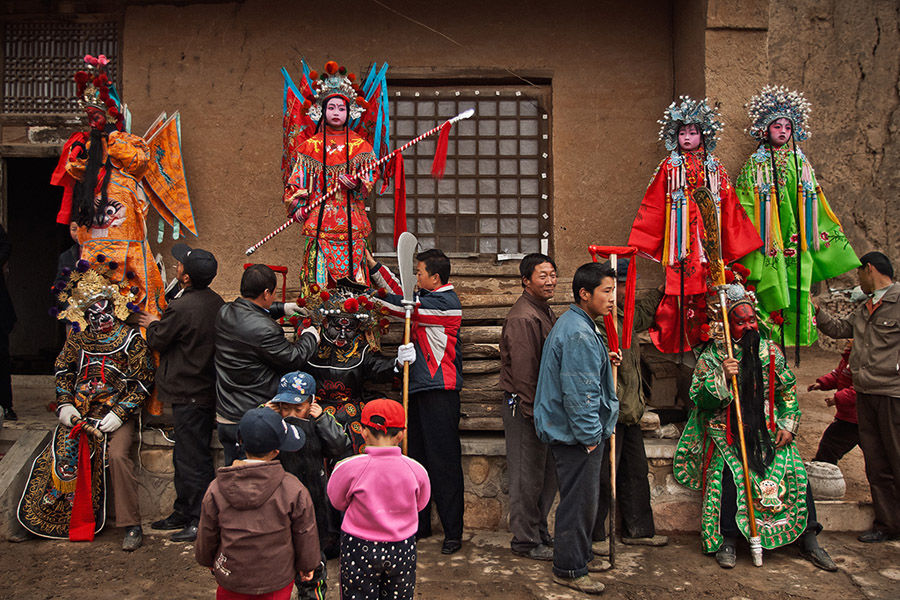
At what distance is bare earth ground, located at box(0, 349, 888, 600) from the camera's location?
4.27 m

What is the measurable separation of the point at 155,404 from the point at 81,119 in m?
3.39

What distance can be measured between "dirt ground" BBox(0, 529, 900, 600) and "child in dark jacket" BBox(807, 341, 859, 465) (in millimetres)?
791

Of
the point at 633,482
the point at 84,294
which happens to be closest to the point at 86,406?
the point at 84,294

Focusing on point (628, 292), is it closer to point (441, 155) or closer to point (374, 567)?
point (441, 155)

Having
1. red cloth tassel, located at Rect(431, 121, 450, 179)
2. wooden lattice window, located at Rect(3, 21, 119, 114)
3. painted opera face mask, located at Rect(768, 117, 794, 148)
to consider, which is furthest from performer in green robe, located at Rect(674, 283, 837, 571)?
wooden lattice window, located at Rect(3, 21, 119, 114)

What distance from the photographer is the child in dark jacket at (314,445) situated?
13.5 ft

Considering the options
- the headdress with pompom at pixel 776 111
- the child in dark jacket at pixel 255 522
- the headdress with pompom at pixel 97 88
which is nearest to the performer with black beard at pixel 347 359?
the child in dark jacket at pixel 255 522

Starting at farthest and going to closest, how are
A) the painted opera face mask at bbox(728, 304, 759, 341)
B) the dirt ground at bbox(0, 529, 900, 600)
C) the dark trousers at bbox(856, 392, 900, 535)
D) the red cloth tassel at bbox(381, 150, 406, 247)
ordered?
the red cloth tassel at bbox(381, 150, 406, 247) → the dark trousers at bbox(856, 392, 900, 535) → the painted opera face mask at bbox(728, 304, 759, 341) → the dirt ground at bbox(0, 529, 900, 600)

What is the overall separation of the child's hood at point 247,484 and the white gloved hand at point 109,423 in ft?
8.02

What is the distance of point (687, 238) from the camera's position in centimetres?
582

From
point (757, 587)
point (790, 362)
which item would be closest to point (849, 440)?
point (757, 587)

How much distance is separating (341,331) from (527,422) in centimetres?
144

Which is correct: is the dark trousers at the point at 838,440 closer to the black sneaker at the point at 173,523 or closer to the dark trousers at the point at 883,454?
the dark trousers at the point at 883,454

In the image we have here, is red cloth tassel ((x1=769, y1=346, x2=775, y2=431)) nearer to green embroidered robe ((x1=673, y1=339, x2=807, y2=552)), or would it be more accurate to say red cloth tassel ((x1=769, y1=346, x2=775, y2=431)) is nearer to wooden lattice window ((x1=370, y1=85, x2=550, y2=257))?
green embroidered robe ((x1=673, y1=339, x2=807, y2=552))
